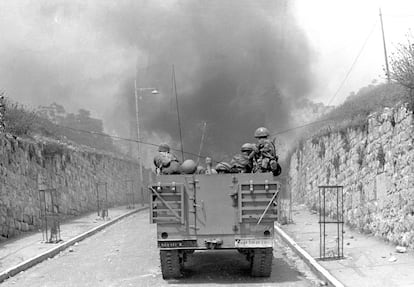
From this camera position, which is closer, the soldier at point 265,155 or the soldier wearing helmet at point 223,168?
the soldier wearing helmet at point 223,168

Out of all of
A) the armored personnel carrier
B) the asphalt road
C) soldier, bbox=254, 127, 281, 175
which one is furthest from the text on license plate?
soldier, bbox=254, 127, 281, 175

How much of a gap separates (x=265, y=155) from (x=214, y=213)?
1.54 metres

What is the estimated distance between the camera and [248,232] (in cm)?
752

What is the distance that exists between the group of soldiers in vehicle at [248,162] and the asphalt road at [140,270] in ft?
5.85

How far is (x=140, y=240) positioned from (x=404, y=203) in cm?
709

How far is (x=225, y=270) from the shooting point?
864 cm

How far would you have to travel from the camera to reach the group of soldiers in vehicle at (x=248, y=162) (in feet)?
27.2

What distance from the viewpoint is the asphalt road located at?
770cm

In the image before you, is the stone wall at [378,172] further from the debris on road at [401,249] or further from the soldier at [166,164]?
the soldier at [166,164]

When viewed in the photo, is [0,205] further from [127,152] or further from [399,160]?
[127,152]

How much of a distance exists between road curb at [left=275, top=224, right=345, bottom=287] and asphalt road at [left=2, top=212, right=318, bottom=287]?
0.14m

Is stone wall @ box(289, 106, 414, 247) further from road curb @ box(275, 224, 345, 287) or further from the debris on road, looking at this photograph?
road curb @ box(275, 224, 345, 287)

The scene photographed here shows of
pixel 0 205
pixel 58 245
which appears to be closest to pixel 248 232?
pixel 58 245

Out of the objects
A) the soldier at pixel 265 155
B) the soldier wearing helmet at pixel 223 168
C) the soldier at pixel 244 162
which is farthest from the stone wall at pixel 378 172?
the soldier wearing helmet at pixel 223 168
